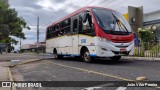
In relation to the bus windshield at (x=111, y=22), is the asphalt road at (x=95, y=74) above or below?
below

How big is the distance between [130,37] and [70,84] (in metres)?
7.59

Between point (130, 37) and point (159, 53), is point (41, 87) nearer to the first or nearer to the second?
point (130, 37)

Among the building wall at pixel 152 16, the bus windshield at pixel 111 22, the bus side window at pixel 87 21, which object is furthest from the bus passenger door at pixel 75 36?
the building wall at pixel 152 16

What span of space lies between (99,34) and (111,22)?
3.78 feet

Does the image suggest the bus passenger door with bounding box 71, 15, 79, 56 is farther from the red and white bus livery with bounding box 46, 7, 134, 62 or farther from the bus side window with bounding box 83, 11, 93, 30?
the bus side window with bounding box 83, 11, 93, 30

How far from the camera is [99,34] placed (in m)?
14.0

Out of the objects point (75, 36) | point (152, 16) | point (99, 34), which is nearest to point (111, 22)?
point (99, 34)

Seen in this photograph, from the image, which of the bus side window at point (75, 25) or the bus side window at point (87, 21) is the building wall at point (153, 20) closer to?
the bus side window at point (75, 25)

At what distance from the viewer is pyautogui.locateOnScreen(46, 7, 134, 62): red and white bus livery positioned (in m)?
13.9

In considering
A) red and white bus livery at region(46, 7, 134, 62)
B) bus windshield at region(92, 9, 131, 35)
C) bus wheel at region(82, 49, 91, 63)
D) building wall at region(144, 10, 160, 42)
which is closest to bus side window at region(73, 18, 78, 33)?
red and white bus livery at region(46, 7, 134, 62)

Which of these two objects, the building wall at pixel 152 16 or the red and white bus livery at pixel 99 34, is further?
the building wall at pixel 152 16

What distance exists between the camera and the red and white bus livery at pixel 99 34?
45.7ft

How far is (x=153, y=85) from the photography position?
6.98 m

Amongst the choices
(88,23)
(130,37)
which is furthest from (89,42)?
(130,37)
